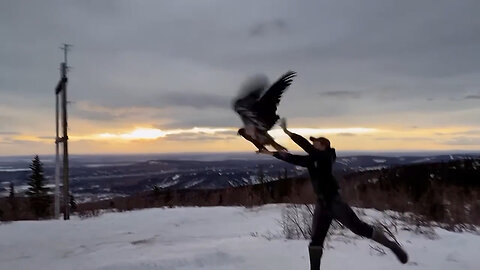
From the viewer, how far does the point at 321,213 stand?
5344 mm

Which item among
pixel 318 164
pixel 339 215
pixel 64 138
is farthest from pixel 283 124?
pixel 64 138

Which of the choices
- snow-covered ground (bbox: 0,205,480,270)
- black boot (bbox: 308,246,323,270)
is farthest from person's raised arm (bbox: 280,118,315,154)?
snow-covered ground (bbox: 0,205,480,270)

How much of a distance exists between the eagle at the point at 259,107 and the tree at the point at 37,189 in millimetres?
35437

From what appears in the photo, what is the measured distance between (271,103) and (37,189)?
127 feet

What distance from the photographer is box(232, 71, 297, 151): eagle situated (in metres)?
4.77

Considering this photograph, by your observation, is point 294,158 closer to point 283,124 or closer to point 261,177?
point 283,124

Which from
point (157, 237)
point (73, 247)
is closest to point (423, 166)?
point (157, 237)

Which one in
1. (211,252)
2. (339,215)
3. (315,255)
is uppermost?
(339,215)

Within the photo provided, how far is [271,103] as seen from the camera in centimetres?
485

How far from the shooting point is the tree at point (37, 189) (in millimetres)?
37188

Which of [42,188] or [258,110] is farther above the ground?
[258,110]

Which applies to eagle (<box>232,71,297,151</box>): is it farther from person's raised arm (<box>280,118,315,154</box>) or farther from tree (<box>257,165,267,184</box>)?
tree (<box>257,165,267,184</box>)

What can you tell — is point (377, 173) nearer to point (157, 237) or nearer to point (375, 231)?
point (157, 237)

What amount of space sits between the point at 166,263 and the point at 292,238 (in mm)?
2860
